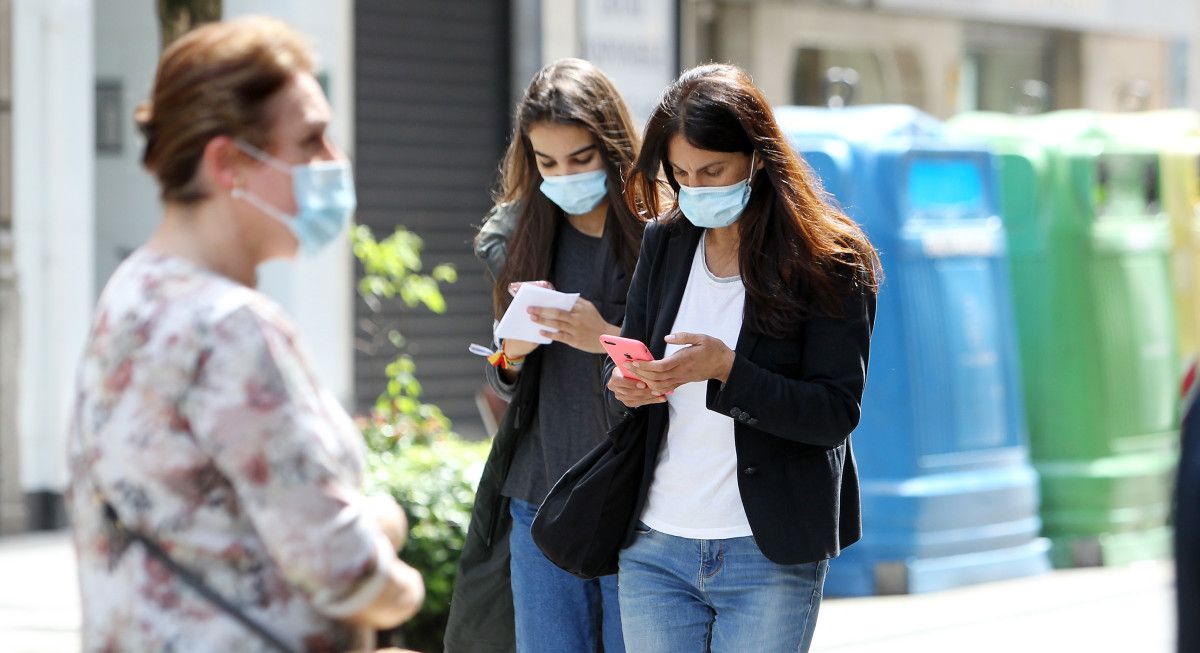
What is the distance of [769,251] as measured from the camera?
117 inches

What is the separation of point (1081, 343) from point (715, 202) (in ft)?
15.6

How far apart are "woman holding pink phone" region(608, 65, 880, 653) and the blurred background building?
13.2ft

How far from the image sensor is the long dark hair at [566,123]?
3.54 m

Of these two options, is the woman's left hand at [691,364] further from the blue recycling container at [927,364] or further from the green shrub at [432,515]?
the blue recycling container at [927,364]

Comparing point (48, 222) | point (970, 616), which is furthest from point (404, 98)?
point (970, 616)

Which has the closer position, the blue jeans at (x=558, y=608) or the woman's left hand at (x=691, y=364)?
the woman's left hand at (x=691, y=364)

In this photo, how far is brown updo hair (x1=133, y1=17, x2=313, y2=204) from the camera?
6.49ft

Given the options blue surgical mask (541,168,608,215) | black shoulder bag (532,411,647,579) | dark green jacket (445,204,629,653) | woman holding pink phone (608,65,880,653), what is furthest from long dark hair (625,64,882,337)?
dark green jacket (445,204,629,653)

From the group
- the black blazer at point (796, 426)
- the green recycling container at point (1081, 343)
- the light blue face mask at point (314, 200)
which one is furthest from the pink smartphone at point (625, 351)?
the green recycling container at point (1081, 343)

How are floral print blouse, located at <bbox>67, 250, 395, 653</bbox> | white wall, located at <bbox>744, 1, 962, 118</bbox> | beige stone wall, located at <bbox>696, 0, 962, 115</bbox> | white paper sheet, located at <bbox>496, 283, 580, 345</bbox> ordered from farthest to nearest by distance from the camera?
white wall, located at <bbox>744, 1, 962, 118</bbox> < beige stone wall, located at <bbox>696, 0, 962, 115</bbox> < white paper sheet, located at <bbox>496, 283, 580, 345</bbox> < floral print blouse, located at <bbox>67, 250, 395, 653</bbox>

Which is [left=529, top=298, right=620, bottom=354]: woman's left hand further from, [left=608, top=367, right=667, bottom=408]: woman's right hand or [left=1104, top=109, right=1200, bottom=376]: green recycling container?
[left=1104, top=109, right=1200, bottom=376]: green recycling container

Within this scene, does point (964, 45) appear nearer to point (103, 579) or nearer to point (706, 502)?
point (706, 502)

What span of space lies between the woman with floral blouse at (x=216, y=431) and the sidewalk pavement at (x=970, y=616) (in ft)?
13.4

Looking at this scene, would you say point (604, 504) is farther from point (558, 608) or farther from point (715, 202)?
point (715, 202)
